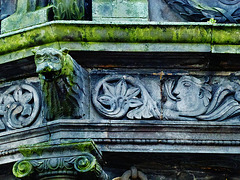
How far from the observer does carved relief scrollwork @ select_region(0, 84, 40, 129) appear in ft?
32.5

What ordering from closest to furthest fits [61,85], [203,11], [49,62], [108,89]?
1. [49,62]
2. [61,85]
3. [108,89]
4. [203,11]

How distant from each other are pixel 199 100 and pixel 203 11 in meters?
1.05

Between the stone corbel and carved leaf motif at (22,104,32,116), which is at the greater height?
carved leaf motif at (22,104,32,116)

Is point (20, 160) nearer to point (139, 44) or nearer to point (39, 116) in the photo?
point (39, 116)

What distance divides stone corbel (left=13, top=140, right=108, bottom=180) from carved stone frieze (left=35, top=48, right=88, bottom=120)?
1.77 ft

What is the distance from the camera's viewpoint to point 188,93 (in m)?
9.96

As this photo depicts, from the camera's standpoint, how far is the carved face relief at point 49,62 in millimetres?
9156

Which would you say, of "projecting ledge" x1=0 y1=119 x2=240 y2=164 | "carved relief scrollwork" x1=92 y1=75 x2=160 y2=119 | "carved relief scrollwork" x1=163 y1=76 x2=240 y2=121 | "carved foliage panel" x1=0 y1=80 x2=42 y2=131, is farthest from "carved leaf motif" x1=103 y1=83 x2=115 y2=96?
"carved foliage panel" x1=0 y1=80 x2=42 y2=131

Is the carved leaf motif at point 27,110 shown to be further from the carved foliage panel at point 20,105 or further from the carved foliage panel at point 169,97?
the carved foliage panel at point 169,97

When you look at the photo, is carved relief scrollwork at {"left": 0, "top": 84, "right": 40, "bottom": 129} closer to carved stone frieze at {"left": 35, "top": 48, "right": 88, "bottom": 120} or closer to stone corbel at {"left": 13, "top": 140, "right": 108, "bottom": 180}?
carved stone frieze at {"left": 35, "top": 48, "right": 88, "bottom": 120}

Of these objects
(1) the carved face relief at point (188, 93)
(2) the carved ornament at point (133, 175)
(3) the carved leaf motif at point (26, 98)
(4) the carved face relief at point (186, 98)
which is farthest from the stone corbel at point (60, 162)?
(1) the carved face relief at point (188, 93)

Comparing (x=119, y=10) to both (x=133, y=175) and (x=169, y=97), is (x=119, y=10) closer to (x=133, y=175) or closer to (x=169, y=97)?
(x=169, y=97)

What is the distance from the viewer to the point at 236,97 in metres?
9.97

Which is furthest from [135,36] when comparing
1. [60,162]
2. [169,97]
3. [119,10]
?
[60,162]
